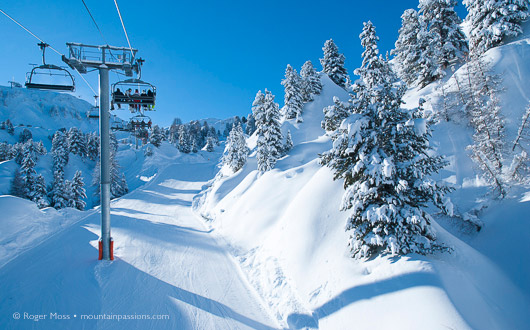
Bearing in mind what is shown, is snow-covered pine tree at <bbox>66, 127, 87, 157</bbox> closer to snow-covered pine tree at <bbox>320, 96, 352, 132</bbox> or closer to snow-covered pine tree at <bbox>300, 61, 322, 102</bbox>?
snow-covered pine tree at <bbox>300, 61, 322, 102</bbox>

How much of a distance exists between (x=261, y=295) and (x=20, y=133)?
5832 inches

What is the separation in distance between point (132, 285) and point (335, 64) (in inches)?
2091

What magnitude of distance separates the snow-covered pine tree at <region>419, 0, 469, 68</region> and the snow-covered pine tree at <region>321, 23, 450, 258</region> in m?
24.8

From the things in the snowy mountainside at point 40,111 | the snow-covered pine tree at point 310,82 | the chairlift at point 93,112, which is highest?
the snowy mountainside at point 40,111

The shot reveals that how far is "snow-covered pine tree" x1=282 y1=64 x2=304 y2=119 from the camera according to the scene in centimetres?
4041

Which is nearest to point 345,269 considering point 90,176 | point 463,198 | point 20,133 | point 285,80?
point 463,198

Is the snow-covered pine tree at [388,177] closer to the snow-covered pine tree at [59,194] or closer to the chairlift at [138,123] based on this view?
the chairlift at [138,123]

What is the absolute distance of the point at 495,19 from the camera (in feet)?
65.8

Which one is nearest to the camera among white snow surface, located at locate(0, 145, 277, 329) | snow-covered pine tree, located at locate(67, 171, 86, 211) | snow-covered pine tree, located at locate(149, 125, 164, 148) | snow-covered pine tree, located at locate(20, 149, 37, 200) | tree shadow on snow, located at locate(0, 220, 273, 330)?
tree shadow on snow, located at locate(0, 220, 273, 330)

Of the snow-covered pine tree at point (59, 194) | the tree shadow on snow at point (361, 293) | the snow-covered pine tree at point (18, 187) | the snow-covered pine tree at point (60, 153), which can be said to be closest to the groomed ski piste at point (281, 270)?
the tree shadow on snow at point (361, 293)

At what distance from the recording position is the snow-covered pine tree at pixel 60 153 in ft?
182

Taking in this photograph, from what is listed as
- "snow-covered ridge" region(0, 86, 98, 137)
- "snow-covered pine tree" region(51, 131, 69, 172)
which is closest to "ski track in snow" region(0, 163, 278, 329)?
"snow-covered pine tree" region(51, 131, 69, 172)

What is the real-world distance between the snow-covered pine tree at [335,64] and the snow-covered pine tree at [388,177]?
1819 inches

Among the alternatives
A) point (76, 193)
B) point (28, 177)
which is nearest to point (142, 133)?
point (76, 193)
